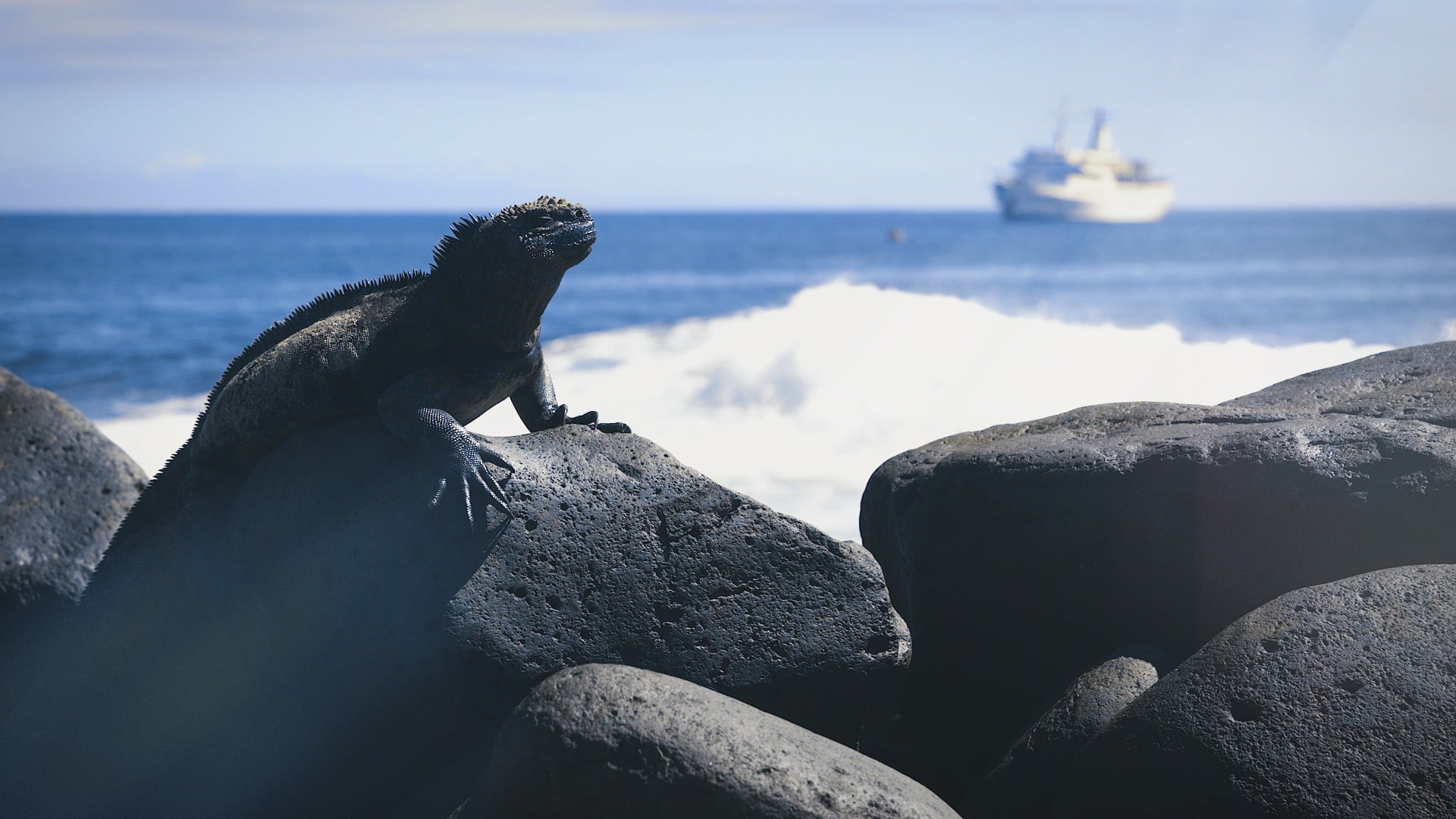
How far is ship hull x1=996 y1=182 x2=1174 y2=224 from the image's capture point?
66375mm

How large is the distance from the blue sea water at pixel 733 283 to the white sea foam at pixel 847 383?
565 cm

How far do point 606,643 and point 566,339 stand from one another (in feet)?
53.5

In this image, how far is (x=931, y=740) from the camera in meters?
4.25

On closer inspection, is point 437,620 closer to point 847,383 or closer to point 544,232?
point 544,232

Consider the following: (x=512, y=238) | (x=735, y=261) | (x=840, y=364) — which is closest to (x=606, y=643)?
(x=512, y=238)

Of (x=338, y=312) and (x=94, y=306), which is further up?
(x=338, y=312)

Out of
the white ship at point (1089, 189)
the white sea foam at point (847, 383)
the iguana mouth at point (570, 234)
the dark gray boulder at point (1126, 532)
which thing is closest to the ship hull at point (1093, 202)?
the white ship at point (1089, 189)

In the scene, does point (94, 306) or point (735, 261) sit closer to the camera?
point (94, 306)

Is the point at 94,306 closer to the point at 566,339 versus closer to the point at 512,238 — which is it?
the point at 566,339

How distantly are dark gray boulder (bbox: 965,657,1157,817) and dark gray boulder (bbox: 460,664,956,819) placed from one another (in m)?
0.57

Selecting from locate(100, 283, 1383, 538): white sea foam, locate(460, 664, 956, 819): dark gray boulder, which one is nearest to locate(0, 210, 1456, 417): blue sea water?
locate(100, 283, 1383, 538): white sea foam

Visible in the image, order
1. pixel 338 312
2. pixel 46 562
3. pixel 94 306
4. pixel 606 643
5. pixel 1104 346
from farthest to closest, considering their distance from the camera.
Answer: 1. pixel 94 306
2. pixel 1104 346
3. pixel 46 562
4. pixel 338 312
5. pixel 606 643

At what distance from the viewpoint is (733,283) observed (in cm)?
3844

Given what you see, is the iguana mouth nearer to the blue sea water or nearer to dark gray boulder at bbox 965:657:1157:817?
dark gray boulder at bbox 965:657:1157:817
